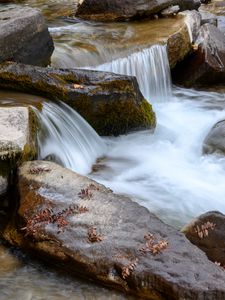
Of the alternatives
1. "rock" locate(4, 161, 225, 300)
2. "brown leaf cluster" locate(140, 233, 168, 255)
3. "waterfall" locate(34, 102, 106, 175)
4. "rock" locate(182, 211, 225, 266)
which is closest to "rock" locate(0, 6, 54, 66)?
"waterfall" locate(34, 102, 106, 175)

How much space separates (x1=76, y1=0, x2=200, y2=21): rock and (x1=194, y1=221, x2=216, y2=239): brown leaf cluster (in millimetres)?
8764

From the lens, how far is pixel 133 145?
7.86 metres

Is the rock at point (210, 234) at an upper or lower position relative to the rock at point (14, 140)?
lower

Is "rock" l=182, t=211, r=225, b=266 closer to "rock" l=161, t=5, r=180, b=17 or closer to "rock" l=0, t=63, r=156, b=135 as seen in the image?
"rock" l=0, t=63, r=156, b=135

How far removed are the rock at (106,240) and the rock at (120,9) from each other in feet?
26.6

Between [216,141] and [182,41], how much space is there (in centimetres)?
414

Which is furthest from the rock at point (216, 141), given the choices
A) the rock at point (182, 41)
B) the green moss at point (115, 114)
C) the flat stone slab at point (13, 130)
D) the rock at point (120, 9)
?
the rock at point (120, 9)

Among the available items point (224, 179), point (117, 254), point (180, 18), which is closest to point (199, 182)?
point (224, 179)

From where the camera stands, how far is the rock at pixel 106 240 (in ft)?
12.0

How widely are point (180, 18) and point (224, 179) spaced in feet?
20.8

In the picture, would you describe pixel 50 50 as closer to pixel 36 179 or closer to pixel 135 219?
pixel 36 179

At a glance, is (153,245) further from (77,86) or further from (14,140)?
(77,86)

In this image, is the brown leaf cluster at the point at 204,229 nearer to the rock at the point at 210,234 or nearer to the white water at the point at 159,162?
the rock at the point at 210,234

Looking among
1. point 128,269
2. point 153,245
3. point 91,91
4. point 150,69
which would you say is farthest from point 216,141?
point 128,269
